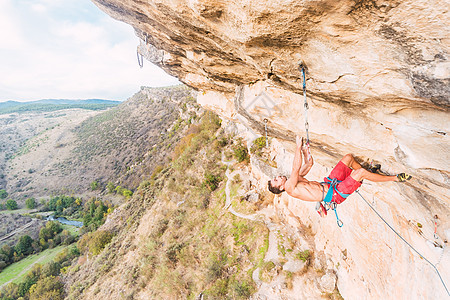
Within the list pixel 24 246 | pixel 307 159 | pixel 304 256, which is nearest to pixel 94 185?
pixel 24 246

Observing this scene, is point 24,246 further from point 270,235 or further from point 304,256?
point 304,256

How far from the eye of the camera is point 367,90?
314 centimetres

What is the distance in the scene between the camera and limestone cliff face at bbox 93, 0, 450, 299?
7.44 ft

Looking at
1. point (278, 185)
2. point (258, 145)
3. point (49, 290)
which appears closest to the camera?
point (278, 185)

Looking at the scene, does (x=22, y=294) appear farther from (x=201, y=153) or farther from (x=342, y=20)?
(x=342, y=20)

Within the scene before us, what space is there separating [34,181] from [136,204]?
64851 mm

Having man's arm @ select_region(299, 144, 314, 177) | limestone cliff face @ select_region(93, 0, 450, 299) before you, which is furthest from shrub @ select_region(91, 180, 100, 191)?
man's arm @ select_region(299, 144, 314, 177)

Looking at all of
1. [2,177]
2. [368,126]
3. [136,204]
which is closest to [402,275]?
[368,126]

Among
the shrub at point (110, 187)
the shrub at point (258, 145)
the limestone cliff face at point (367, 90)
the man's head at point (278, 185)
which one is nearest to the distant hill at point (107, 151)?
the shrub at point (110, 187)

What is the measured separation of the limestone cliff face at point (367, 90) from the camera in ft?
7.44

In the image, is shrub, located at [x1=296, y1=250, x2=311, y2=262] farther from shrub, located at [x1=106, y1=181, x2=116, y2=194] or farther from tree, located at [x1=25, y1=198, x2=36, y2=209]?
tree, located at [x1=25, y1=198, x2=36, y2=209]

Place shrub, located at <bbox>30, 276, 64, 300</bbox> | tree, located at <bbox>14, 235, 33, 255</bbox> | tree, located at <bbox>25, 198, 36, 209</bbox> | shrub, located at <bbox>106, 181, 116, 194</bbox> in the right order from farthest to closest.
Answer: tree, located at <bbox>25, 198, 36, 209</bbox> < shrub, located at <bbox>106, 181, 116, 194</bbox> < tree, located at <bbox>14, 235, 33, 255</bbox> < shrub, located at <bbox>30, 276, 64, 300</bbox>

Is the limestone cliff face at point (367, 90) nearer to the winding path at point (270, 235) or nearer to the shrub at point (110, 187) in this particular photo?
the winding path at point (270, 235)

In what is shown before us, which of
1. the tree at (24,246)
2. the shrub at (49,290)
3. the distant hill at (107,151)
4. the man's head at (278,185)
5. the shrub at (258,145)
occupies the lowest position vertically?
the tree at (24,246)
